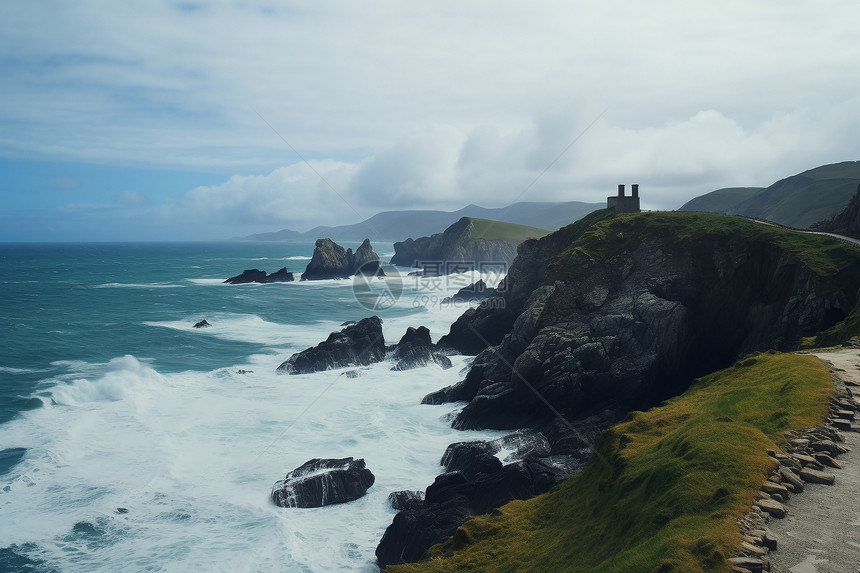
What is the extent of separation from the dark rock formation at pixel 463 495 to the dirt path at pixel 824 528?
12.6 metres

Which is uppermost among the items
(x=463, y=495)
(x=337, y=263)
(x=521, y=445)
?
(x=337, y=263)

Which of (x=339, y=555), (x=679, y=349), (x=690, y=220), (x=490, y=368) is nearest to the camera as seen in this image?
(x=339, y=555)

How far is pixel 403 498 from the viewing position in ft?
88.3

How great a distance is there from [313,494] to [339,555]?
15.5ft

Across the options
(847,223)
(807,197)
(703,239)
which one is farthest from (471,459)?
(807,197)

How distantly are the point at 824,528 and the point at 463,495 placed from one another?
14850mm

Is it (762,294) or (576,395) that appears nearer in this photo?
(576,395)

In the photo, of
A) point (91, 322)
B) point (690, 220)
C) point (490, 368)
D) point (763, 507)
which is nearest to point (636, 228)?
point (690, 220)

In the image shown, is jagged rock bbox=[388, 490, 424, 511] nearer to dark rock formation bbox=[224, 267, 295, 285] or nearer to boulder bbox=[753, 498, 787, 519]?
boulder bbox=[753, 498, 787, 519]

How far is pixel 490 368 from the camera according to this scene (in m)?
40.1

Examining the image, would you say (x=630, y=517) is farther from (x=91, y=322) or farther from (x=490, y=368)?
(x=91, y=322)

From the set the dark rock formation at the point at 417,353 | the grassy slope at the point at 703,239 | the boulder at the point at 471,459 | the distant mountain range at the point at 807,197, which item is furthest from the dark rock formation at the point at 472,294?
the distant mountain range at the point at 807,197

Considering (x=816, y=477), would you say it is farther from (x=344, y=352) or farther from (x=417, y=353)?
(x=344, y=352)

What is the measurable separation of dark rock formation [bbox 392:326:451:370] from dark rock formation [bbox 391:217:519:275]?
97.6 m
